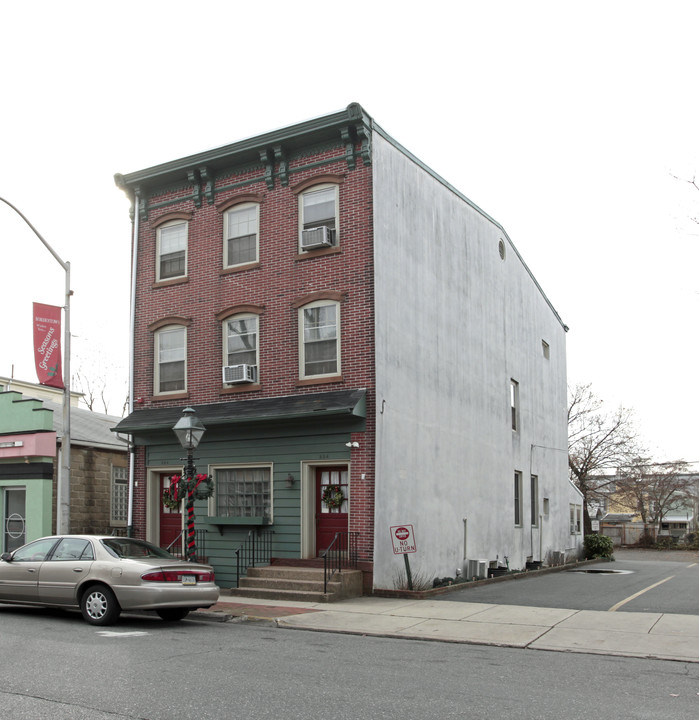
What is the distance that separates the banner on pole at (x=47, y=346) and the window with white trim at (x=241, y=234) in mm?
4358

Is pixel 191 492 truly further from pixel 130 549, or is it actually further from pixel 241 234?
pixel 241 234

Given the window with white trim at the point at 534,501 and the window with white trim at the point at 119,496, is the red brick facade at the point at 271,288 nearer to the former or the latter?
the window with white trim at the point at 119,496

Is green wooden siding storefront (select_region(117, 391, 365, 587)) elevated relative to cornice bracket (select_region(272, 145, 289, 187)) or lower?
lower

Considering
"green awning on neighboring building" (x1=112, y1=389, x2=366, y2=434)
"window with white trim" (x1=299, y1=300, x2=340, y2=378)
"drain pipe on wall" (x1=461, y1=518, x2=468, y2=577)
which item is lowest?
"drain pipe on wall" (x1=461, y1=518, x2=468, y2=577)

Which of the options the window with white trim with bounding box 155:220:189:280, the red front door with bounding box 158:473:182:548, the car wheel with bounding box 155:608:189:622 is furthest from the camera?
the window with white trim with bounding box 155:220:189:280

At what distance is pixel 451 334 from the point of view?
22.0 metres

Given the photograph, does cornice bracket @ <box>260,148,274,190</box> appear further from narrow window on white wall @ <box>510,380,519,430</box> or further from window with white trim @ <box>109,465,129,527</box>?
narrow window on white wall @ <box>510,380,519,430</box>

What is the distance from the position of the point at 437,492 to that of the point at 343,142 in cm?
872

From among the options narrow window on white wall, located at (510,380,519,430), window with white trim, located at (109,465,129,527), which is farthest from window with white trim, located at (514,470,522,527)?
window with white trim, located at (109,465,129,527)

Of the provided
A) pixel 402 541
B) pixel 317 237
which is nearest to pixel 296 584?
pixel 402 541

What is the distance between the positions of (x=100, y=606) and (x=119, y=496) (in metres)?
12.4

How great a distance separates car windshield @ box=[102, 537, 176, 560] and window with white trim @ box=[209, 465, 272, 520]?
492cm

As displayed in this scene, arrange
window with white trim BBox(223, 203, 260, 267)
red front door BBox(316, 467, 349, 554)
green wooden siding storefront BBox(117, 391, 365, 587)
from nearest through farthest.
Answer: green wooden siding storefront BBox(117, 391, 365, 587)
red front door BBox(316, 467, 349, 554)
window with white trim BBox(223, 203, 260, 267)

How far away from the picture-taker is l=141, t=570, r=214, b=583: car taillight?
1232 centimetres
